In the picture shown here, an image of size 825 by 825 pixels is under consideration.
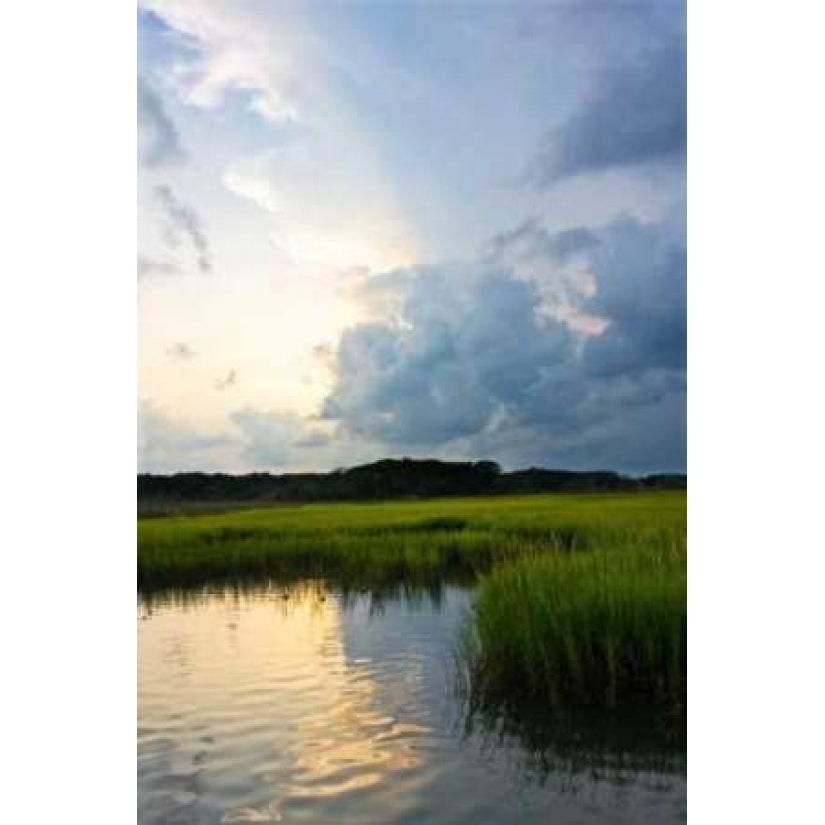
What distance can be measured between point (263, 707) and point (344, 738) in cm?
31

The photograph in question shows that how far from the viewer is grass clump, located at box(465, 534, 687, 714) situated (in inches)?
122

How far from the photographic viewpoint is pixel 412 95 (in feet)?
11.3

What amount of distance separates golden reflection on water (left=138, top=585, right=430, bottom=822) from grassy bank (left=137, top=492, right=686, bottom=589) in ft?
0.52

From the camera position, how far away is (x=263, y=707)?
3273 millimetres

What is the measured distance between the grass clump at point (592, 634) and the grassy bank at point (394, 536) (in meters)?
0.14

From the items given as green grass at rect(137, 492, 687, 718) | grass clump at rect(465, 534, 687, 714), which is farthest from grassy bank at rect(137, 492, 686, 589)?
grass clump at rect(465, 534, 687, 714)

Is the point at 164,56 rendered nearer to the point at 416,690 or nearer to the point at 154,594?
the point at 154,594

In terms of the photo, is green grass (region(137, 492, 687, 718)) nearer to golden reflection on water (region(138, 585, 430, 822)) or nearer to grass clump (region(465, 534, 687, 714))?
grass clump (region(465, 534, 687, 714))

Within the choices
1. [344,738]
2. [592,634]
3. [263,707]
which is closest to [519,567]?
[592,634]

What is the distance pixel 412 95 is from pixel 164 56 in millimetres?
792

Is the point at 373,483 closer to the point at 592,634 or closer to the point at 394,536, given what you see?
the point at 394,536

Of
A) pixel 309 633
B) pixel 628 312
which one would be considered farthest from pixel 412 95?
pixel 309 633

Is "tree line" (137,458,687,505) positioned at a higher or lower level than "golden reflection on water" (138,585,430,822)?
higher
